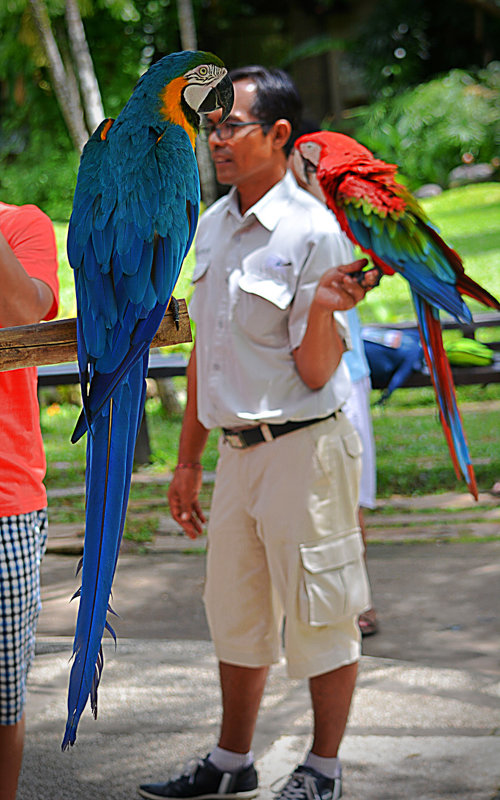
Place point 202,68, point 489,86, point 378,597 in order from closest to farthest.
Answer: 1. point 202,68
2. point 378,597
3. point 489,86

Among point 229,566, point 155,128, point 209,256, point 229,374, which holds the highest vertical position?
point 155,128

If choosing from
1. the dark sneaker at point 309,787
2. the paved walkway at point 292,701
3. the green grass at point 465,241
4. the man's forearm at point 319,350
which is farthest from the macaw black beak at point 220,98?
the green grass at point 465,241

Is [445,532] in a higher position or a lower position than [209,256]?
lower

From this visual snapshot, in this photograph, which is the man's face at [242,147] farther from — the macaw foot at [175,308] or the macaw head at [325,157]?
the macaw foot at [175,308]

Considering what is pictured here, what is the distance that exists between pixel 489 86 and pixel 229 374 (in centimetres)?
1095

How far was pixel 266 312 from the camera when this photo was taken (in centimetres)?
181

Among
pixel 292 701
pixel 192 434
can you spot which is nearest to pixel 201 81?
pixel 192 434

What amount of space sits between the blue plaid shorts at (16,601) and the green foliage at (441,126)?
1002cm

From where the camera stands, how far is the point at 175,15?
11.8 metres

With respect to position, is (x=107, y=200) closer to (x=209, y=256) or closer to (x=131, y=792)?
(x=209, y=256)

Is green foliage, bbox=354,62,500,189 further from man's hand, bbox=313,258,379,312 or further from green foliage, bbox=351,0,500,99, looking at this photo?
man's hand, bbox=313,258,379,312

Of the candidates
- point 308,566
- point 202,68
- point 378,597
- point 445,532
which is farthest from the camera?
point 445,532

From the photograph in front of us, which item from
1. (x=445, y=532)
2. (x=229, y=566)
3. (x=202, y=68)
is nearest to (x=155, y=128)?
(x=202, y=68)

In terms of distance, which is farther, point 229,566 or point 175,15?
point 175,15
